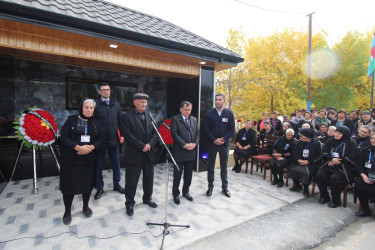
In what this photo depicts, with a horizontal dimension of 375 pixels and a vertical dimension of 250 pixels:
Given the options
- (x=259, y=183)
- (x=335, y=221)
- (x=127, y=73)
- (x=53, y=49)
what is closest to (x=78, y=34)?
(x=53, y=49)

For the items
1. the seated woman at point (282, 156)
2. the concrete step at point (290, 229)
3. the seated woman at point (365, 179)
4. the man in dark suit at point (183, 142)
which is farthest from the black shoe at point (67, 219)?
the seated woman at point (365, 179)

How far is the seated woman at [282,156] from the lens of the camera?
5082 millimetres

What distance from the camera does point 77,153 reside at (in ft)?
9.91

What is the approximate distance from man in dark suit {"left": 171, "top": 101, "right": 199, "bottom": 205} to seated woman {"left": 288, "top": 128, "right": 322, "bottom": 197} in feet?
7.93

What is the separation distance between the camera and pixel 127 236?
9.45 ft

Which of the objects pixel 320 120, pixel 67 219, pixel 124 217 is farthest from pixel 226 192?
pixel 320 120

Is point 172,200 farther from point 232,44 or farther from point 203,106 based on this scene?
point 232,44

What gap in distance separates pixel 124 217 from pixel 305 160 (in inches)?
154

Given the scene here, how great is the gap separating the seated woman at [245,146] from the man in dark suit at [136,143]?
11.4ft

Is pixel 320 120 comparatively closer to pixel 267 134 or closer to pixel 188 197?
pixel 267 134

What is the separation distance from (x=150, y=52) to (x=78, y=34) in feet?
4.85

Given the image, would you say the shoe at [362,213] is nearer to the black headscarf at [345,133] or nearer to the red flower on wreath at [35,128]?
the black headscarf at [345,133]

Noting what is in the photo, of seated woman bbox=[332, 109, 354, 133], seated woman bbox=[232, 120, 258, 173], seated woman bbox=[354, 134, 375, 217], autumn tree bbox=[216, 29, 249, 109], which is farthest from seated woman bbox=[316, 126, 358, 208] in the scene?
autumn tree bbox=[216, 29, 249, 109]

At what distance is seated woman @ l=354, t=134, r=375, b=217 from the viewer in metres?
3.68
